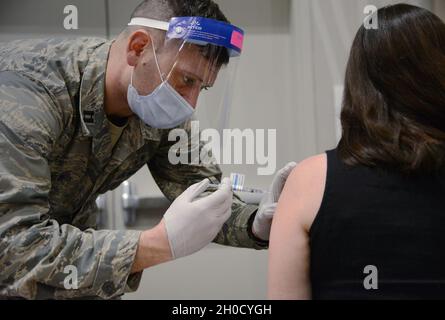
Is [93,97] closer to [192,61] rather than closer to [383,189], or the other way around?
[192,61]

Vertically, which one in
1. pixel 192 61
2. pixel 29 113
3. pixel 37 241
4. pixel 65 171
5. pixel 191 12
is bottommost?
pixel 37 241

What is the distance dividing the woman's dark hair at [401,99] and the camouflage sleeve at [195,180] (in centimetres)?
57

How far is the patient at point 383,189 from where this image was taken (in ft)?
3.28

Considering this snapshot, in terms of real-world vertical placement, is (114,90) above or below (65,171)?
above

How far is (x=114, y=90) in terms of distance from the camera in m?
1.50

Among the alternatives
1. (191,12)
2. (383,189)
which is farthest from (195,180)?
(383,189)

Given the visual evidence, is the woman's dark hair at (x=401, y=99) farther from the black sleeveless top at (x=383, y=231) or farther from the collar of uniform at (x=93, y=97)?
the collar of uniform at (x=93, y=97)

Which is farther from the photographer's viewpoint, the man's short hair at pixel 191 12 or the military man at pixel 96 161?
the man's short hair at pixel 191 12

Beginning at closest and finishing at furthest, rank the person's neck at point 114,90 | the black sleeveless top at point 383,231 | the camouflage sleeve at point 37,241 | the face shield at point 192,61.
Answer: the black sleeveless top at point 383,231, the camouflage sleeve at point 37,241, the face shield at point 192,61, the person's neck at point 114,90

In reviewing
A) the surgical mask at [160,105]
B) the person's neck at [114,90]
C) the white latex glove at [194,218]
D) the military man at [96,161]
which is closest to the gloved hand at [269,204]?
the military man at [96,161]

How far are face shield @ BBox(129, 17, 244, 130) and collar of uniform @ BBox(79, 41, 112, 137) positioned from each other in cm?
12

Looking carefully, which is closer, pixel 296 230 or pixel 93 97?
pixel 296 230

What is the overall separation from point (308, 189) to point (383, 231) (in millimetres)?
156
